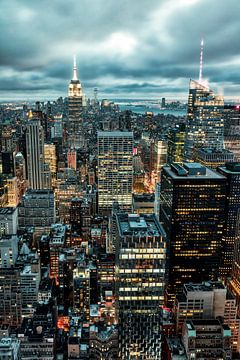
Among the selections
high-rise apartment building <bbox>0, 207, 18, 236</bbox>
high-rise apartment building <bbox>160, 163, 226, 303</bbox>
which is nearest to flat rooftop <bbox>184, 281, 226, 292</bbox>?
high-rise apartment building <bbox>160, 163, 226, 303</bbox>

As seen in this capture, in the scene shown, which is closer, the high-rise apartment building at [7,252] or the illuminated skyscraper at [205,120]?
the high-rise apartment building at [7,252]

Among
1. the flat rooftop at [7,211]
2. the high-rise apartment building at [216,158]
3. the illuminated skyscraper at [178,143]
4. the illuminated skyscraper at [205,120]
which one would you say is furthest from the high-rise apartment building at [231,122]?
the flat rooftop at [7,211]

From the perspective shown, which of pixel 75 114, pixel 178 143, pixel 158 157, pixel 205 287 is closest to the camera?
pixel 205 287

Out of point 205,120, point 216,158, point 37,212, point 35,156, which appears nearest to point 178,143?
point 205,120

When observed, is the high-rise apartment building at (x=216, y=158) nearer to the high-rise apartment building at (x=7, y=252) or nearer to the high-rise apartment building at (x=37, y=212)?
the high-rise apartment building at (x=37, y=212)

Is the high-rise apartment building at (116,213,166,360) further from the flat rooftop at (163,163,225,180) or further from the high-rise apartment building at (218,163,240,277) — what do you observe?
the high-rise apartment building at (218,163,240,277)

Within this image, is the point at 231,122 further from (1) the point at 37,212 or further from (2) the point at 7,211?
(2) the point at 7,211
